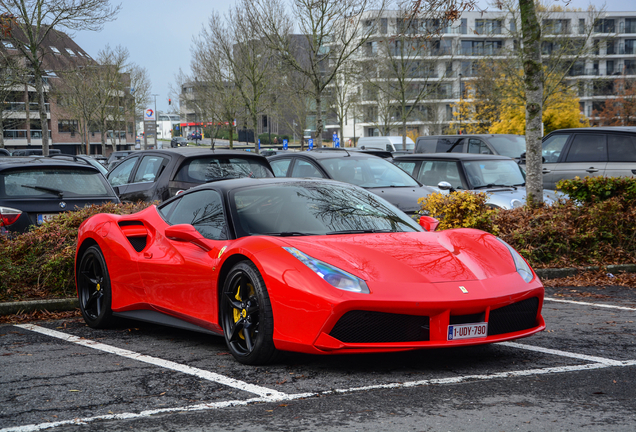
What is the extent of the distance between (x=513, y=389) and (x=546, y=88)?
3844 cm

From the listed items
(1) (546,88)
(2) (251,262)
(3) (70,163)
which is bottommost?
(2) (251,262)

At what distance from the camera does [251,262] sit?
15.7ft

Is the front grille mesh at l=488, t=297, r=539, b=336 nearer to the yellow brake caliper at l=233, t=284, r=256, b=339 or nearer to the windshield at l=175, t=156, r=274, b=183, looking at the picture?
the yellow brake caliper at l=233, t=284, r=256, b=339

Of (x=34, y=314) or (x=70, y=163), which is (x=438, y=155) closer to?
(x=70, y=163)

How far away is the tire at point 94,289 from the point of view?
6.35m

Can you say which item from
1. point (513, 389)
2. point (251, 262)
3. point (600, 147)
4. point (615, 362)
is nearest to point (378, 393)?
point (513, 389)

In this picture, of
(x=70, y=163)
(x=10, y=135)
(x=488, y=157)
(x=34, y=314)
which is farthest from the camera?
(x=10, y=135)

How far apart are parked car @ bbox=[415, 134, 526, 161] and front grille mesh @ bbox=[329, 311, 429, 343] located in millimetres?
15144

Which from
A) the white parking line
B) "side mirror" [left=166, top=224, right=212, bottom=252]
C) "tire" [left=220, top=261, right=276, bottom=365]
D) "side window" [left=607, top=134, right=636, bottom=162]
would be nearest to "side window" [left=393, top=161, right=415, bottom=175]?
"side window" [left=607, top=134, right=636, bottom=162]

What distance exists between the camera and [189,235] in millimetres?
5297

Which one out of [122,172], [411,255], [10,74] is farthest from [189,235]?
[10,74]

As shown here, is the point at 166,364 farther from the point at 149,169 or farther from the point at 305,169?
the point at 305,169

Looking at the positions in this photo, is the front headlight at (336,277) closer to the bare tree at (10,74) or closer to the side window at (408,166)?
the side window at (408,166)

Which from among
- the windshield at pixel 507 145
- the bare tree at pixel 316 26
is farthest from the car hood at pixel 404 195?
the bare tree at pixel 316 26
